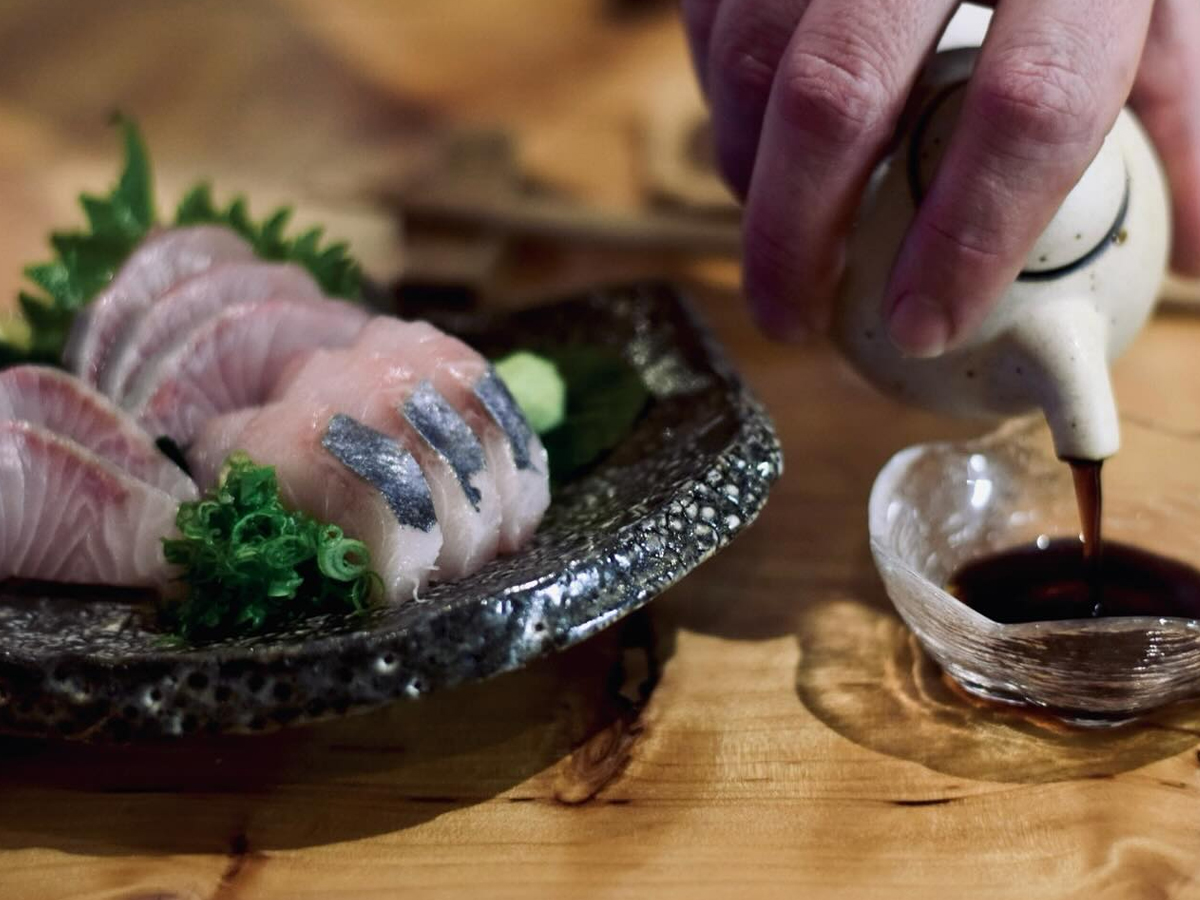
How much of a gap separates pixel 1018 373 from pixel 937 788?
0.59m

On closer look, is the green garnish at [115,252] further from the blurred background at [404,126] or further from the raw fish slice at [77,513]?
the blurred background at [404,126]

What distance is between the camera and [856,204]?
70.0 inches

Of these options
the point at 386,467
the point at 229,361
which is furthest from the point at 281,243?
the point at 386,467

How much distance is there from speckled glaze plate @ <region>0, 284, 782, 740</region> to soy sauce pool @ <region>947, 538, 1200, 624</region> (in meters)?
0.35

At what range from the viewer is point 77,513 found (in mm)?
1701

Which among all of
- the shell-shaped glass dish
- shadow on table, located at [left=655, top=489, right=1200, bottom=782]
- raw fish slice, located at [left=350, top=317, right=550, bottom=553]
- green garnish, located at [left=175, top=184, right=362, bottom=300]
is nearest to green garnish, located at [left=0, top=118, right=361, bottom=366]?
green garnish, located at [left=175, top=184, right=362, bottom=300]

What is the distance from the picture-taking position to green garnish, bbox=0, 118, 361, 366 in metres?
2.15

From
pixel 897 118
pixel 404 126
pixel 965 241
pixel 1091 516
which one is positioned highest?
pixel 897 118

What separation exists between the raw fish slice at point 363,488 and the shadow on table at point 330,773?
0.75 feet

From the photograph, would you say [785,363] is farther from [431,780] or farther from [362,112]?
[362,112]

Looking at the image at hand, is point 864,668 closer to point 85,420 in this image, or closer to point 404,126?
point 85,420

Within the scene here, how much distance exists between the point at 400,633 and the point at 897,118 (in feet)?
3.13

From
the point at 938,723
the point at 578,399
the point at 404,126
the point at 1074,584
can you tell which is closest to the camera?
the point at 938,723

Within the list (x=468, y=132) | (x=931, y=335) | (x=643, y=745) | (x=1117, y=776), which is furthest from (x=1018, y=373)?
(x=468, y=132)
